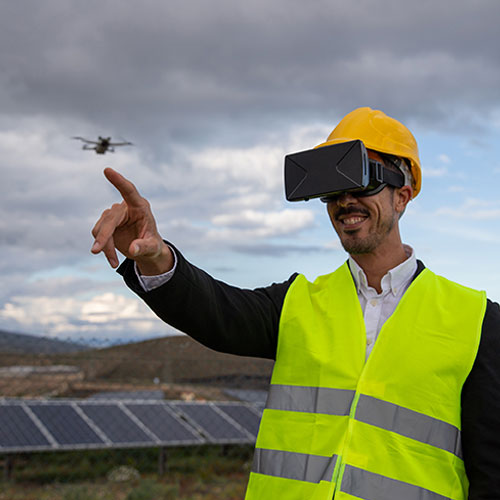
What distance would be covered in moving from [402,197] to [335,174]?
0.37m

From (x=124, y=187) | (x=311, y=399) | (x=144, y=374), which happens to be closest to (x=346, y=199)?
(x=311, y=399)

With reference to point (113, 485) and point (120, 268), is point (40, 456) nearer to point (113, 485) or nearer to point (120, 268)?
point (113, 485)

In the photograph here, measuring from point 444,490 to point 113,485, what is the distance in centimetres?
587

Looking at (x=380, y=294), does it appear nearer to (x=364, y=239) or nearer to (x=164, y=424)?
(x=364, y=239)

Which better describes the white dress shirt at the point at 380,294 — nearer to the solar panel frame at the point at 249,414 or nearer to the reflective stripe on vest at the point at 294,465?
the reflective stripe on vest at the point at 294,465

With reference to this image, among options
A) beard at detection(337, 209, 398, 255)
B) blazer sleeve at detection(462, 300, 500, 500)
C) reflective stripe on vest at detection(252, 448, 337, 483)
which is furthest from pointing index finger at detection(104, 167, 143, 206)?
blazer sleeve at detection(462, 300, 500, 500)

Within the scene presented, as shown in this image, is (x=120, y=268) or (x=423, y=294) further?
(x=423, y=294)

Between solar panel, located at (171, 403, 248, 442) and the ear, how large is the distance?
612 cm

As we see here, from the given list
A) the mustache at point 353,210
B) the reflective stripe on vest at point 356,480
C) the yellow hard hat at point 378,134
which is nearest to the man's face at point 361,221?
the mustache at point 353,210

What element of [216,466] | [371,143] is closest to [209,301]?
[371,143]

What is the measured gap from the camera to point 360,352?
2279 millimetres

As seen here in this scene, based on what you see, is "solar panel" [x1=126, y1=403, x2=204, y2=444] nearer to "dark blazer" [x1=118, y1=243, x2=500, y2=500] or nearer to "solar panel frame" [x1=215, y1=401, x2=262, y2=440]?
"solar panel frame" [x1=215, y1=401, x2=262, y2=440]

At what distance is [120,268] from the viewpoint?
2.19 meters

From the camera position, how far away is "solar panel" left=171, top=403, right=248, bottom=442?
820 cm
